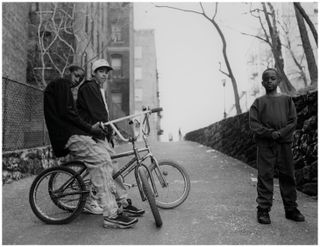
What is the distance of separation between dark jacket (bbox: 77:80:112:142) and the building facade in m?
40.7

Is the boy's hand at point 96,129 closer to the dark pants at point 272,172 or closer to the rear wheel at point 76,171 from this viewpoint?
the rear wheel at point 76,171

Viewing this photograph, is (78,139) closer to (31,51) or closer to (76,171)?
(76,171)

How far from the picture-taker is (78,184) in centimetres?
414

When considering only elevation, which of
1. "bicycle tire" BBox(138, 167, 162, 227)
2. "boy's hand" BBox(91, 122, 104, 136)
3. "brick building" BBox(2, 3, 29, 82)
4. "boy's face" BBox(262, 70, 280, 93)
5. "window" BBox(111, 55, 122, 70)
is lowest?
"bicycle tire" BBox(138, 167, 162, 227)

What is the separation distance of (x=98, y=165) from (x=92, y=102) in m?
0.80

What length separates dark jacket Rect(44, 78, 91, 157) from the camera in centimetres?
398

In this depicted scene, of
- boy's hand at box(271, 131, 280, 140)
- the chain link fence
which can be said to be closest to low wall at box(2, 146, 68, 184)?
the chain link fence

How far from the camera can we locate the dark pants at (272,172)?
4.13 meters

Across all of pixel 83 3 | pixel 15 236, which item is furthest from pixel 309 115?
pixel 83 3

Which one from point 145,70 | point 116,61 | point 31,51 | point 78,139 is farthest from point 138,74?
point 78,139

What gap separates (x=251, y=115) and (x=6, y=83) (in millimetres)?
5173

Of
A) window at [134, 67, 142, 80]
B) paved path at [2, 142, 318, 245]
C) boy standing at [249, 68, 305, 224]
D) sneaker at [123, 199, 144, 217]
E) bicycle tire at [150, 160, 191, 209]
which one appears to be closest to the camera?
paved path at [2, 142, 318, 245]

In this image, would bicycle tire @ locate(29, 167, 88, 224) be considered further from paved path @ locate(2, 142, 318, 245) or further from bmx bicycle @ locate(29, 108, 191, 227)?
paved path @ locate(2, 142, 318, 245)

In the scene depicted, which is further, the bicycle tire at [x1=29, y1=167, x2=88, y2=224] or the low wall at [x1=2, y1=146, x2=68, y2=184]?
the low wall at [x1=2, y1=146, x2=68, y2=184]
